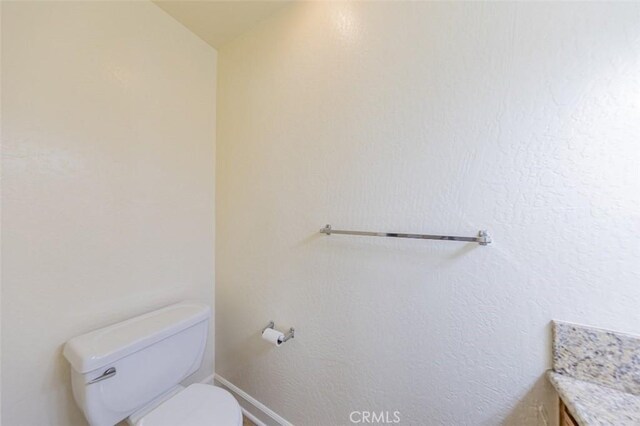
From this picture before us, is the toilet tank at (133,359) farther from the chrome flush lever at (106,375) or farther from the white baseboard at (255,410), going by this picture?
the white baseboard at (255,410)

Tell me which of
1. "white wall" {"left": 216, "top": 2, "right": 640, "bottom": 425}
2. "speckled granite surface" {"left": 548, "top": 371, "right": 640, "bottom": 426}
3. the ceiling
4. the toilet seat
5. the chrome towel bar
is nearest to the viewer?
"speckled granite surface" {"left": 548, "top": 371, "right": 640, "bottom": 426}

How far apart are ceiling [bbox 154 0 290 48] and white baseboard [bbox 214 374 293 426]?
Answer: 88.9 inches

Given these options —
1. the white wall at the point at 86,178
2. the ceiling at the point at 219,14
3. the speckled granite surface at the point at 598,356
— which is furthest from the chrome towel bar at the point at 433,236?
the ceiling at the point at 219,14

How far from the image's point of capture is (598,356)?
0.70 m

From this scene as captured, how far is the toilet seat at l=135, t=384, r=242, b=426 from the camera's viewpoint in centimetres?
95

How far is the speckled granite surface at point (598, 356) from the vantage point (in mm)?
673

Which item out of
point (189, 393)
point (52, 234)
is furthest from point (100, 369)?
point (52, 234)

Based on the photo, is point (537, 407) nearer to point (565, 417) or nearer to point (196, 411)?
point (565, 417)

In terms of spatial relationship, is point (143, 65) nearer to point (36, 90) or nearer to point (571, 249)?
point (36, 90)

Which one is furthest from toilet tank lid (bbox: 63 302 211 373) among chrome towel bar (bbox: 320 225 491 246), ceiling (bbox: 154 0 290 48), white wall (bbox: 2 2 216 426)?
ceiling (bbox: 154 0 290 48)

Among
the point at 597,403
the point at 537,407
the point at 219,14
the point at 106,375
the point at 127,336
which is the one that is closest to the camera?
the point at 597,403

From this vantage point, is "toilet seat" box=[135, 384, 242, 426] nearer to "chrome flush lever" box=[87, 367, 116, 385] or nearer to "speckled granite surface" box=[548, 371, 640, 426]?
"chrome flush lever" box=[87, 367, 116, 385]

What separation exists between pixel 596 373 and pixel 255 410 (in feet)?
5.19

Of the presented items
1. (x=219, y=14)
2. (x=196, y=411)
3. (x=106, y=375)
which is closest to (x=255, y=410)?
(x=196, y=411)
